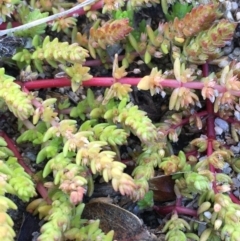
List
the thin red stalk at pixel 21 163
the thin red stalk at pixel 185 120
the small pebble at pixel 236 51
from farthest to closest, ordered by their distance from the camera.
Result: the small pebble at pixel 236 51 < the thin red stalk at pixel 185 120 < the thin red stalk at pixel 21 163

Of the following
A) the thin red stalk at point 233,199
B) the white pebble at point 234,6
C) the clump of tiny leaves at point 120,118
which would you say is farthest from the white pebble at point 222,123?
the white pebble at point 234,6

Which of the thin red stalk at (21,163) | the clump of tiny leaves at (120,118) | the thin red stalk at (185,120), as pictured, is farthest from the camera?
the thin red stalk at (185,120)

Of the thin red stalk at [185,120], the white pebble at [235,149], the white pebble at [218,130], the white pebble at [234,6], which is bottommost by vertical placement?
the white pebble at [235,149]

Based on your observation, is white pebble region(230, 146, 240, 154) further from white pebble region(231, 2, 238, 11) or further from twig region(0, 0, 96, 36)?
twig region(0, 0, 96, 36)

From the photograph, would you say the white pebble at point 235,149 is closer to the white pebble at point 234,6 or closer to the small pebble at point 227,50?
the small pebble at point 227,50

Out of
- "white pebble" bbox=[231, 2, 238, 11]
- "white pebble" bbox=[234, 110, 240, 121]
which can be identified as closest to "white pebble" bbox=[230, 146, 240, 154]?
"white pebble" bbox=[234, 110, 240, 121]

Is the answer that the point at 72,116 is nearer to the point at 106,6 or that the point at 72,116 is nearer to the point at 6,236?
the point at 106,6

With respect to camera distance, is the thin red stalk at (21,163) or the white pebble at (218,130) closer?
the thin red stalk at (21,163)

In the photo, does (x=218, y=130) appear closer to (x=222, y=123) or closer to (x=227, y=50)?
(x=222, y=123)

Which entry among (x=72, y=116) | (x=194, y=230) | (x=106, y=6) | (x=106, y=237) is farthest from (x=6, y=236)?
(x=106, y=6)
